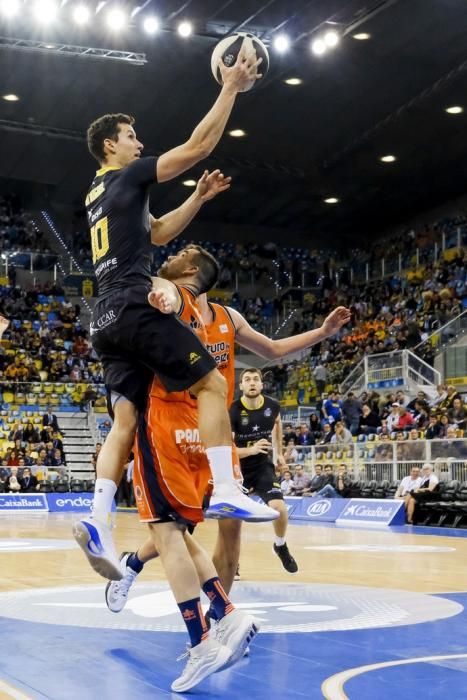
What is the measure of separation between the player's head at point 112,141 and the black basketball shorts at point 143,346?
82 cm

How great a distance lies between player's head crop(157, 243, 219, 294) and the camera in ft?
16.6

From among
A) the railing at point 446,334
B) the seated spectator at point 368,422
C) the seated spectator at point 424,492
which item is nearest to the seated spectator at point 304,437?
the seated spectator at point 368,422

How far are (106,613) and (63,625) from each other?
54 cm

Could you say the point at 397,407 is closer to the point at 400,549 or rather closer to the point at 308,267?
the point at 400,549

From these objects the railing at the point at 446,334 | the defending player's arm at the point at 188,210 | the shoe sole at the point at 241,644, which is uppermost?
the railing at the point at 446,334

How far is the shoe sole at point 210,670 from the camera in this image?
390cm

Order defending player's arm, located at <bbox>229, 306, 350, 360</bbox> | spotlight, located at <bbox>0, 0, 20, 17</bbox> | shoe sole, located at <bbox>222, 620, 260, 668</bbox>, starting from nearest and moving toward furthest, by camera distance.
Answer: shoe sole, located at <bbox>222, 620, 260, 668</bbox> → defending player's arm, located at <bbox>229, 306, 350, 360</bbox> → spotlight, located at <bbox>0, 0, 20, 17</bbox>

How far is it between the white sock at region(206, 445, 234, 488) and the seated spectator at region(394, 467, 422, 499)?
526 inches

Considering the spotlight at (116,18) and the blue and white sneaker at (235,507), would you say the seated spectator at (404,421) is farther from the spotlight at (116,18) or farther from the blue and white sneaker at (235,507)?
the blue and white sneaker at (235,507)

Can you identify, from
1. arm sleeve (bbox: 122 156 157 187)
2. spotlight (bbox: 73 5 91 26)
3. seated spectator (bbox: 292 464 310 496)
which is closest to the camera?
arm sleeve (bbox: 122 156 157 187)

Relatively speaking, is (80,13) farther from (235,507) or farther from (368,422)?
(235,507)

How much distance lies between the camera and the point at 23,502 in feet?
80.1

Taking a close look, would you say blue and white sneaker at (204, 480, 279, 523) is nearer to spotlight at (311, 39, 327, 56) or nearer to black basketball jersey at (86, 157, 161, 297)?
black basketball jersey at (86, 157, 161, 297)

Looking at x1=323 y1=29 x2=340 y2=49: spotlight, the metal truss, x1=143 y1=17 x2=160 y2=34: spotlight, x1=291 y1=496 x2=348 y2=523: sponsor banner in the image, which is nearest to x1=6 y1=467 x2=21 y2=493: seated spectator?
x1=291 y1=496 x2=348 y2=523: sponsor banner
